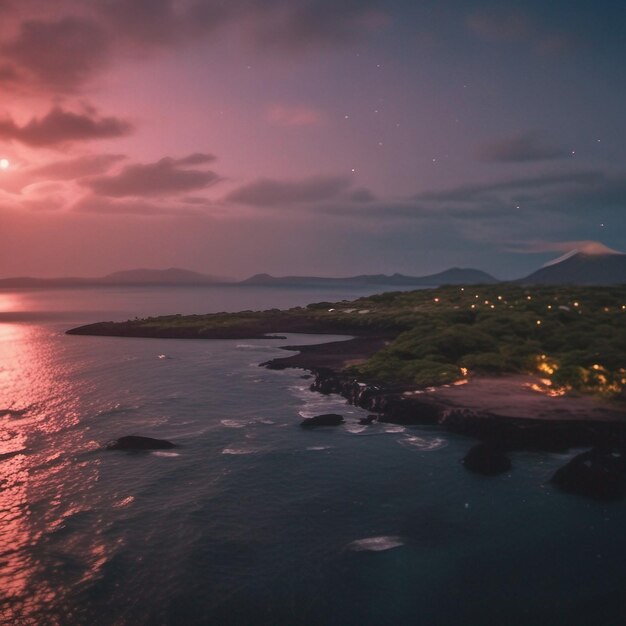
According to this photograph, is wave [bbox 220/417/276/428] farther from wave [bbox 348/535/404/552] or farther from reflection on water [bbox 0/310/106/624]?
wave [bbox 348/535/404/552]

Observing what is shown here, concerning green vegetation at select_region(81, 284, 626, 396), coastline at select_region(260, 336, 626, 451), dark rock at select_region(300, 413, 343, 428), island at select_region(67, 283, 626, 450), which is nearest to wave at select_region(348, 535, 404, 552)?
coastline at select_region(260, 336, 626, 451)

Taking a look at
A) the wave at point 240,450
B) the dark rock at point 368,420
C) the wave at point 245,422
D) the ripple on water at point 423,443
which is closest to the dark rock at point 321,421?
the dark rock at point 368,420

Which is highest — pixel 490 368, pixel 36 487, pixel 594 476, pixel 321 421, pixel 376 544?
pixel 490 368

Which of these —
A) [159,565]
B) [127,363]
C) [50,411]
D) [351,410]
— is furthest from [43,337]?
[159,565]

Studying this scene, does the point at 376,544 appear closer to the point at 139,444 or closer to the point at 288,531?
the point at 288,531

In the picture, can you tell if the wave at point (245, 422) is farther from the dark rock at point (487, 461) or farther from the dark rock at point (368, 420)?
the dark rock at point (487, 461)

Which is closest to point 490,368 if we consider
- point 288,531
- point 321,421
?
point 321,421

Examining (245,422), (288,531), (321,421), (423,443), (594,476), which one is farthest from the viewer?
(245,422)

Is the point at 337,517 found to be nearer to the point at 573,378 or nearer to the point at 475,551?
the point at 475,551
